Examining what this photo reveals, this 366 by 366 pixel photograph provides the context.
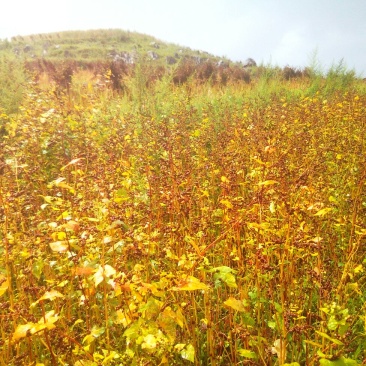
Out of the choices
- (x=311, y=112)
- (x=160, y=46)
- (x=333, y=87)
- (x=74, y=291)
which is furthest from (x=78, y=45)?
(x=74, y=291)

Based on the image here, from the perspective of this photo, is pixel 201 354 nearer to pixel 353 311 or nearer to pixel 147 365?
pixel 147 365

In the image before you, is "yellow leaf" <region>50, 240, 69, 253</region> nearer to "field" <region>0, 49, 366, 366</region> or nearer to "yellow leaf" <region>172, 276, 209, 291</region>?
"field" <region>0, 49, 366, 366</region>

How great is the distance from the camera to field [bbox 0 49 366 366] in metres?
1.23

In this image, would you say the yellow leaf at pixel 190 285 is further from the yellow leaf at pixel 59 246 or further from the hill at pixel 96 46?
the hill at pixel 96 46

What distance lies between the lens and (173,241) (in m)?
1.87

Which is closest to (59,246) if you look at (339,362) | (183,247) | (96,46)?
(183,247)

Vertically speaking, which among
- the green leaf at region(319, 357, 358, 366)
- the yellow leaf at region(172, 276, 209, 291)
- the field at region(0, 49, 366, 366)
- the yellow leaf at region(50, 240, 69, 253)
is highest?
the yellow leaf at region(172, 276, 209, 291)

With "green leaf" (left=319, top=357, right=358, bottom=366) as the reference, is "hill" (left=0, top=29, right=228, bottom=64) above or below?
above

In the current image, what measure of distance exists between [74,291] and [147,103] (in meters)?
5.30

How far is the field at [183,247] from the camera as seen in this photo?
123 cm

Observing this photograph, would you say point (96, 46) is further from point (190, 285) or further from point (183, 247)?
point (190, 285)

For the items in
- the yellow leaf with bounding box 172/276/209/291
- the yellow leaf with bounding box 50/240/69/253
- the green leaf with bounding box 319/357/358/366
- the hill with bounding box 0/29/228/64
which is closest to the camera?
the green leaf with bounding box 319/357/358/366

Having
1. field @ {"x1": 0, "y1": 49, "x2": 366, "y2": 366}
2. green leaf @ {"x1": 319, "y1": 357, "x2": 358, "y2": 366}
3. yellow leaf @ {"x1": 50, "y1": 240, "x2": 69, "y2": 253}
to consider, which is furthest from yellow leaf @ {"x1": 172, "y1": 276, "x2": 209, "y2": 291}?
yellow leaf @ {"x1": 50, "y1": 240, "x2": 69, "y2": 253}

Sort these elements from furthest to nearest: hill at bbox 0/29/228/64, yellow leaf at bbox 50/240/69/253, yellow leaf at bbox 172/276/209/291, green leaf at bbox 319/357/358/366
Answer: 1. hill at bbox 0/29/228/64
2. yellow leaf at bbox 50/240/69/253
3. yellow leaf at bbox 172/276/209/291
4. green leaf at bbox 319/357/358/366
